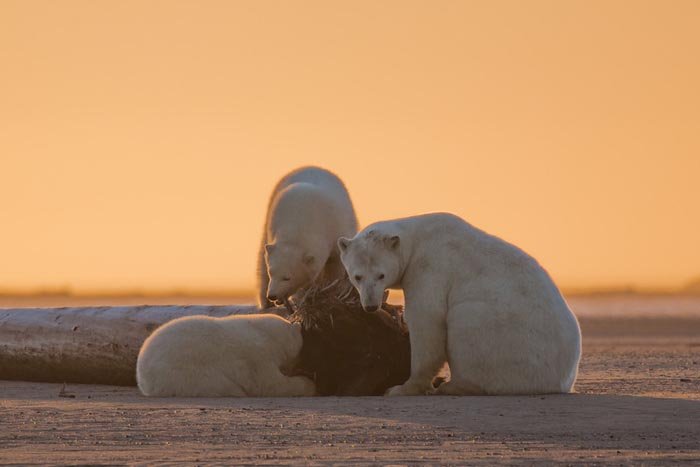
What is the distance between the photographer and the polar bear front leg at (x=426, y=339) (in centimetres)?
1284

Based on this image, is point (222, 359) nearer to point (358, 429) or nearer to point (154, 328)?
point (154, 328)

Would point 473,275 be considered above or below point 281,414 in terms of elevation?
above

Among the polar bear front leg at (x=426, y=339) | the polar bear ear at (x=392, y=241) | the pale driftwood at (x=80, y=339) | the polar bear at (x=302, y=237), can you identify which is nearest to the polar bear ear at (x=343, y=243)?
the polar bear ear at (x=392, y=241)

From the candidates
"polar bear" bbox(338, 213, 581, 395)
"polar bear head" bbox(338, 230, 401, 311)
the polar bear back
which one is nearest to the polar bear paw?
"polar bear" bbox(338, 213, 581, 395)

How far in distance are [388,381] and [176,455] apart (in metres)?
4.93

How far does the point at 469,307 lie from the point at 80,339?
16.7ft

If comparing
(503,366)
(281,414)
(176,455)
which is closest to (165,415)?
(281,414)

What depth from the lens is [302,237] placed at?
17.2 m

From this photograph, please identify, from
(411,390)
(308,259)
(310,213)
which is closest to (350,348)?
(411,390)

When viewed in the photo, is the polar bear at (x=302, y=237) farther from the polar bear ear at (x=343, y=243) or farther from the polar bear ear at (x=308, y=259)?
the polar bear ear at (x=343, y=243)

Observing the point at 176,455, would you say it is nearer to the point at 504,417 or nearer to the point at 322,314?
the point at 504,417

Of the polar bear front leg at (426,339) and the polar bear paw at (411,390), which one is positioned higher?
the polar bear front leg at (426,339)

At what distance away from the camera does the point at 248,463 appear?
8516 mm

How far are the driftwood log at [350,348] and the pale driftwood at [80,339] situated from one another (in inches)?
80.4
